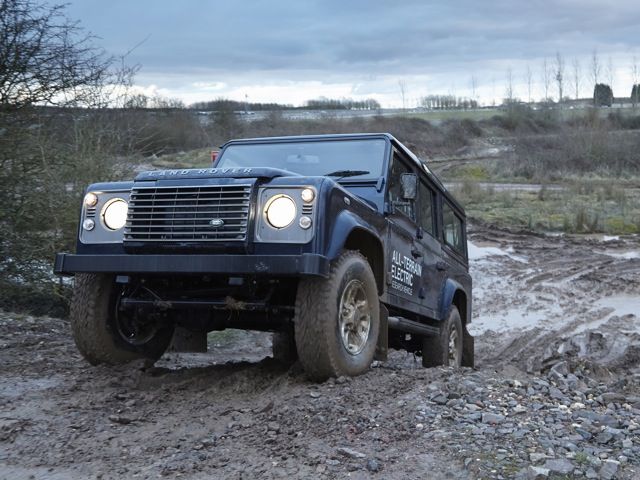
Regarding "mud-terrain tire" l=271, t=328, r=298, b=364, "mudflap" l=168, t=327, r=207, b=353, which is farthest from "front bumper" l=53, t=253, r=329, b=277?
"mud-terrain tire" l=271, t=328, r=298, b=364

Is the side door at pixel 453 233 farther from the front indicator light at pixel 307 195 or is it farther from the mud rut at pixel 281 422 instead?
the front indicator light at pixel 307 195

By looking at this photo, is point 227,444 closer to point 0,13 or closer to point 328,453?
point 328,453

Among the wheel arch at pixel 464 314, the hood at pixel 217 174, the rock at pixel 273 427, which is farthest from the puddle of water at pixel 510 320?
the rock at pixel 273 427

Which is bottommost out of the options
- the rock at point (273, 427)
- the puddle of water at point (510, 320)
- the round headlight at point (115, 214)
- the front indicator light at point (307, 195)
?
the puddle of water at point (510, 320)

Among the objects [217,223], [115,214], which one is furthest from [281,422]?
[115,214]

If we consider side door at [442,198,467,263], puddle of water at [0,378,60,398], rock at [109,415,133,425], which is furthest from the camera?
side door at [442,198,467,263]

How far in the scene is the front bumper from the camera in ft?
16.5

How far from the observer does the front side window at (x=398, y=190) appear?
6.91 meters

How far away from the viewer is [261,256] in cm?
511

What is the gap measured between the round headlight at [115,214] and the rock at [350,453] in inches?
96.5

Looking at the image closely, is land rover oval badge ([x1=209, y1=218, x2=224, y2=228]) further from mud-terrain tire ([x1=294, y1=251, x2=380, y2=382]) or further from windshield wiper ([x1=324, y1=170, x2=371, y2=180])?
windshield wiper ([x1=324, y1=170, x2=371, y2=180])

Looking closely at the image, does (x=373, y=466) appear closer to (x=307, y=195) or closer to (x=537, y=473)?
(x=537, y=473)

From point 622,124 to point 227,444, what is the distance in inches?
2571

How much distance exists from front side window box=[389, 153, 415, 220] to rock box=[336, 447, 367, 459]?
296 cm
